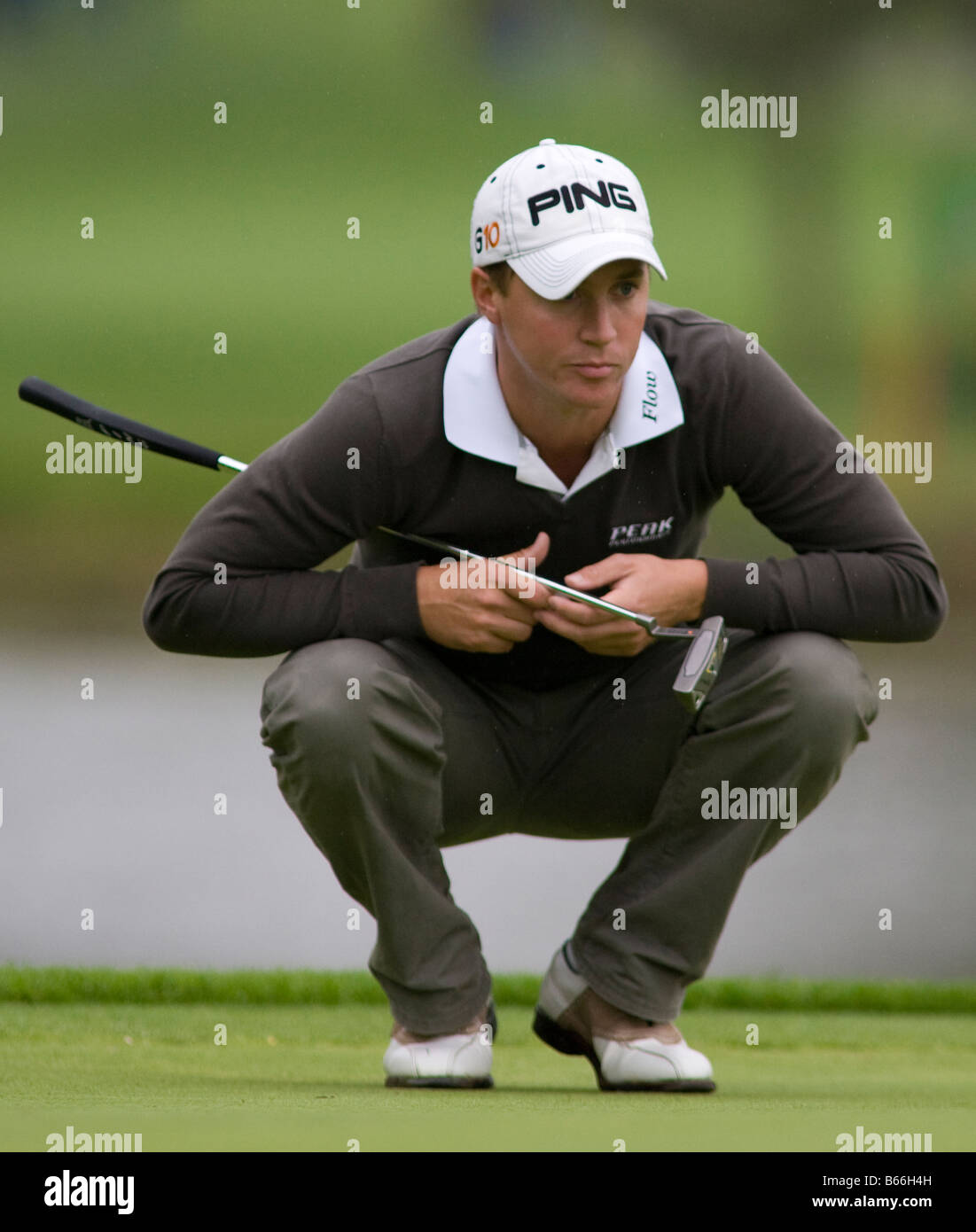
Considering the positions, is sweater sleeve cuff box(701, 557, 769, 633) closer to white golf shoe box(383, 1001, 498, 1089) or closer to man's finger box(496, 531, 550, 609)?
man's finger box(496, 531, 550, 609)

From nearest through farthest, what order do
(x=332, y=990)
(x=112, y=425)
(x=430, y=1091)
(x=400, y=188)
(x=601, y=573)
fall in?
(x=430, y=1091) → (x=601, y=573) → (x=112, y=425) → (x=332, y=990) → (x=400, y=188)

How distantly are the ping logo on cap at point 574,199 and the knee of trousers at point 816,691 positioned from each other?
387 millimetres

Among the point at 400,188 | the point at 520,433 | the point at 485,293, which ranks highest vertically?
the point at 400,188

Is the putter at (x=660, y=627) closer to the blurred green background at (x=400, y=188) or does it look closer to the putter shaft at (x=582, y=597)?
the putter shaft at (x=582, y=597)

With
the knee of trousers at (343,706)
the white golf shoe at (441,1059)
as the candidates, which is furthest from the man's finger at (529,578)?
the white golf shoe at (441,1059)

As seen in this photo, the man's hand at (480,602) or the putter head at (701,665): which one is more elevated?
the man's hand at (480,602)

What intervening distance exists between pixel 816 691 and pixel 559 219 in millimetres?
439

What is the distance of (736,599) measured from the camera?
1.73 meters

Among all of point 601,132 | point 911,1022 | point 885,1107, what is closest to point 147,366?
point 601,132

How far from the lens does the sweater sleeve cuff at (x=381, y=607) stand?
1.71m

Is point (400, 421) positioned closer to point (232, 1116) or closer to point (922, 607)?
point (922, 607)

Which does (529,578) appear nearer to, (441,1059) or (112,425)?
(441,1059)

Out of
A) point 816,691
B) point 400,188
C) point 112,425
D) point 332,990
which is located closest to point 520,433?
point 816,691

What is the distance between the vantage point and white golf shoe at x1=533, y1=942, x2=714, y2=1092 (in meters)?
1.67
